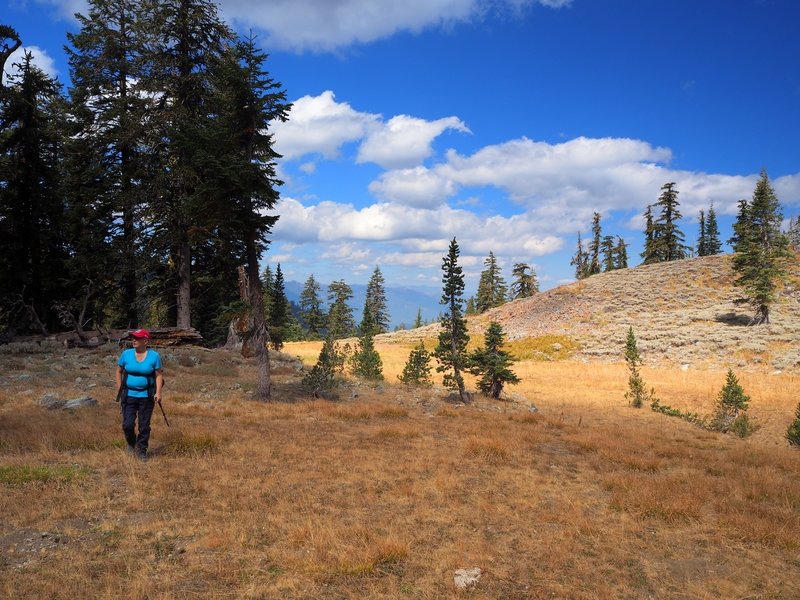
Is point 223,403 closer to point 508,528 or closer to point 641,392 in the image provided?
point 508,528

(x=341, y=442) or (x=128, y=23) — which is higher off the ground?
(x=128, y=23)

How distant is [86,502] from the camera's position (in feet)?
21.1

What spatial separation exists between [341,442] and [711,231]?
374ft

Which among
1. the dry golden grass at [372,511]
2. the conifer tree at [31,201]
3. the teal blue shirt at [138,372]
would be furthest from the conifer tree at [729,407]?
the conifer tree at [31,201]

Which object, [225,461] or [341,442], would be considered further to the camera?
[341,442]

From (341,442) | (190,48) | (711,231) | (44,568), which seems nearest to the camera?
(44,568)

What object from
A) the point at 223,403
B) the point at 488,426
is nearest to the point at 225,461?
the point at 223,403

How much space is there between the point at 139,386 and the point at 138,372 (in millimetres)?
265

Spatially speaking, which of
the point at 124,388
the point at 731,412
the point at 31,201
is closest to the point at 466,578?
the point at 124,388

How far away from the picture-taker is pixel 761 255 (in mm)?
45781

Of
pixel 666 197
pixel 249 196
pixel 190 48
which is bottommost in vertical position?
pixel 249 196

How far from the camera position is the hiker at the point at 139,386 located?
8438 mm

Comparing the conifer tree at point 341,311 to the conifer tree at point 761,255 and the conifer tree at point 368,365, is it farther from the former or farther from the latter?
the conifer tree at point 761,255

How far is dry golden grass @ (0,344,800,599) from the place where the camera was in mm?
5082
